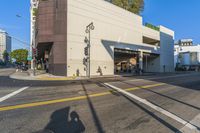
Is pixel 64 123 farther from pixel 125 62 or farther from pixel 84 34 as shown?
pixel 125 62

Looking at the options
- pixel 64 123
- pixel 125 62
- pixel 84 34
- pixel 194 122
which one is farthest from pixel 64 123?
pixel 125 62

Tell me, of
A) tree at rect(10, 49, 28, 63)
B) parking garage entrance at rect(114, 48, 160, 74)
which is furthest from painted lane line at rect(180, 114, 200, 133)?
tree at rect(10, 49, 28, 63)

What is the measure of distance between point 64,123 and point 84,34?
2751 cm

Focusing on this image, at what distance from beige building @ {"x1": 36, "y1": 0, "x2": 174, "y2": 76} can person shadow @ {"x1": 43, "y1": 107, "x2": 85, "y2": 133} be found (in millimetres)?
23204

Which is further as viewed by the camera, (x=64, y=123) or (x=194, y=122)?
(x=194, y=122)

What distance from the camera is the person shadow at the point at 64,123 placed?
5.45 meters

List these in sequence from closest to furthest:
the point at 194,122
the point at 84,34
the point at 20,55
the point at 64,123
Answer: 1. the point at 64,123
2. the point at 194,122
3. the point at 84,34
4. the point at 20,55

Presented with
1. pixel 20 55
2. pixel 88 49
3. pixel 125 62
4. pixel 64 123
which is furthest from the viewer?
pixel 20 55

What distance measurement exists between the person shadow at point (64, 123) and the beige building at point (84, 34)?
914 inches

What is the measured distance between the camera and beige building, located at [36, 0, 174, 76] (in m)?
30.7

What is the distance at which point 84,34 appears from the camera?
32719mm

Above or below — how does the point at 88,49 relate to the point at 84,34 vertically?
below

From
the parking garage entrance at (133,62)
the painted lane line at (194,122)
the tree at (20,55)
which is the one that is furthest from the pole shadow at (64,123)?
the tree at (20,55)

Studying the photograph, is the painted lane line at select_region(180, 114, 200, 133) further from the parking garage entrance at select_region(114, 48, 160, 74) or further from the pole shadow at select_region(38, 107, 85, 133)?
the parking garage entrance at select_region(114, 48, 160, 74)
